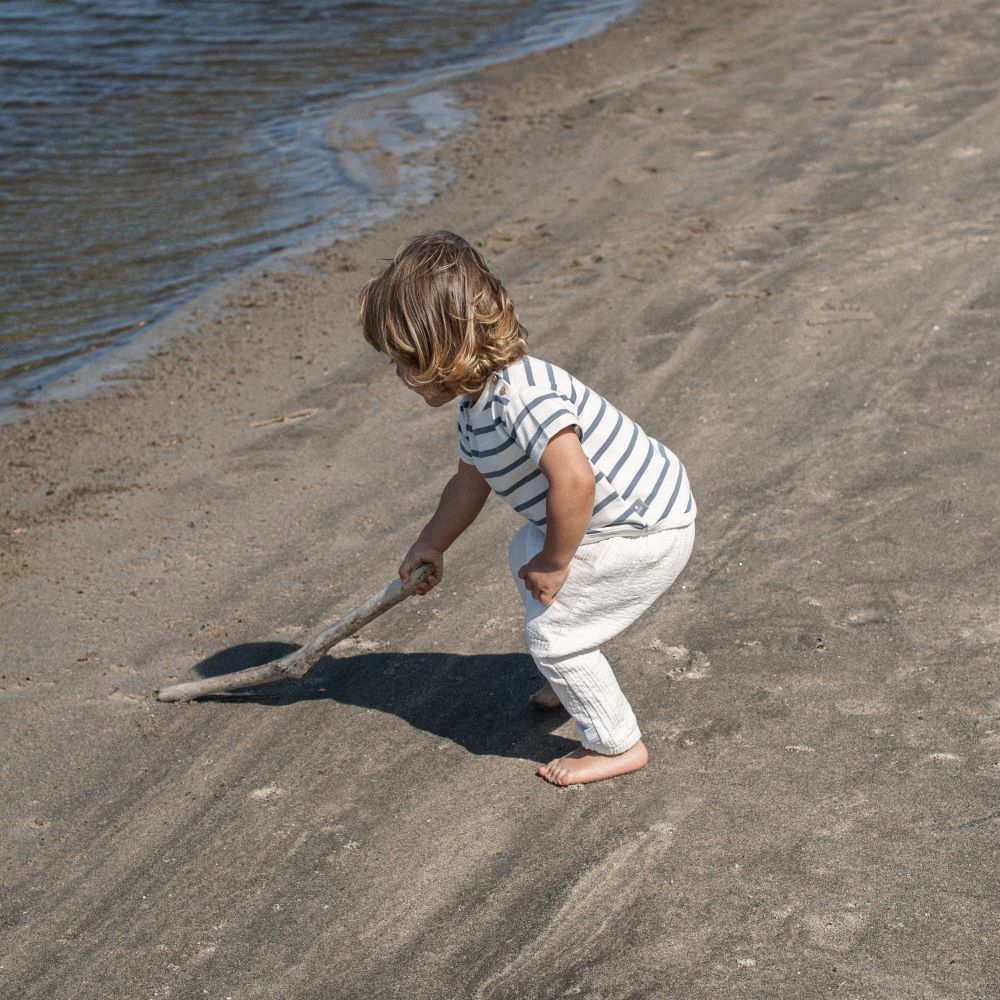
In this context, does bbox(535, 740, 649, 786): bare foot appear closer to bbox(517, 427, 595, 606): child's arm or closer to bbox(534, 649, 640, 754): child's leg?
bbox(534, 649, 640, 754): child's leg

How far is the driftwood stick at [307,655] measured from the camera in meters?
3.19

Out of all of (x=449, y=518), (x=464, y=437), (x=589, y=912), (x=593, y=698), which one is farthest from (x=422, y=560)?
(x=589, y=912)

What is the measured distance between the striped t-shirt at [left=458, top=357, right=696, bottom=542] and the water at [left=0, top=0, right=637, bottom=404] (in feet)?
12.5

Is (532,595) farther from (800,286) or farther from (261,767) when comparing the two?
(800,286)

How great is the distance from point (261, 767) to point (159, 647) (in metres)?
0.73

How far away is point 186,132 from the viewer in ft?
33.0

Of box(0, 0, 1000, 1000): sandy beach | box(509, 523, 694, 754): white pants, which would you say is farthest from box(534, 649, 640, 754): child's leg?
box(0, 0, 1000, 1000): sandy beach

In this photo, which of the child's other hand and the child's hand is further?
the child's other hand

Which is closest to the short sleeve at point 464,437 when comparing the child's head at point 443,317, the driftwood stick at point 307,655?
the child's head at point 443,317

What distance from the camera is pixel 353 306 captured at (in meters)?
6.41

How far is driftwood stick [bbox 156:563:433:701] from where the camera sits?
3186mm

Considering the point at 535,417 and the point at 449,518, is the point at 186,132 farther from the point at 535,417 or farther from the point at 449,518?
the point at 535,417

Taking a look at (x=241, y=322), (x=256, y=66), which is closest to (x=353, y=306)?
(x=241, y=322)

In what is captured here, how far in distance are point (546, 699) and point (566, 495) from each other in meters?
0.85
